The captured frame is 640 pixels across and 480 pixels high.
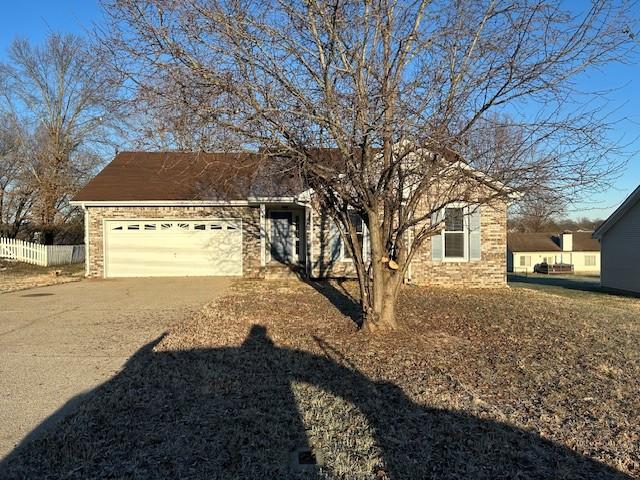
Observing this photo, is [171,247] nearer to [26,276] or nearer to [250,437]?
[26,276]

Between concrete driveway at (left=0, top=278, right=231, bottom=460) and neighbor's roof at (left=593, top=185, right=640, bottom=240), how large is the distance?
15678mm

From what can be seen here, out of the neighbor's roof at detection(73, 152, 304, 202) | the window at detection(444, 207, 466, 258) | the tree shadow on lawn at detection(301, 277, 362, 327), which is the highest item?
the neighbor's roof at detection(73, 152, 304, 202)

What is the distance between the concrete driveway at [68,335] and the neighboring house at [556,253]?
61981 millimetres

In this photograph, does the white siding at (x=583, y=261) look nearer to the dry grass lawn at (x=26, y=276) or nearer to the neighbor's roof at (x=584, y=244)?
the neighbor's roof at (x=584, y=244)

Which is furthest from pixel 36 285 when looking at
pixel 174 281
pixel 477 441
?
pixel 477 441

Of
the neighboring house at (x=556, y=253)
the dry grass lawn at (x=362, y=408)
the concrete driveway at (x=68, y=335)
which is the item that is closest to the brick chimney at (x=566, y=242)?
the neighboring house at (x=556, y=253)

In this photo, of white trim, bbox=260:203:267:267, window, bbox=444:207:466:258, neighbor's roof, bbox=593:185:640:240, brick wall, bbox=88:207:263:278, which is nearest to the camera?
window, bbox=444:207:466:258

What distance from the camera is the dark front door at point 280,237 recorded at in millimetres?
17234

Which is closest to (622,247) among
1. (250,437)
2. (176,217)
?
(176,217)

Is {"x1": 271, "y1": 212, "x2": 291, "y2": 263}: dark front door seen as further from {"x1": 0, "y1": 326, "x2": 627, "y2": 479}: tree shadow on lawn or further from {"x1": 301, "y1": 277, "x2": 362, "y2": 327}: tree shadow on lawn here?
{"x1": 0, "y1": 326, "x2": 627, "y2": 479}: tree shadow on lawn

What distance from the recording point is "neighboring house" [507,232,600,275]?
69438 mm

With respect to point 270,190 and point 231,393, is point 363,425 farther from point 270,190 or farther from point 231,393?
point 270,190

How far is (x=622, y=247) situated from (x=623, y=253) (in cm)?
31

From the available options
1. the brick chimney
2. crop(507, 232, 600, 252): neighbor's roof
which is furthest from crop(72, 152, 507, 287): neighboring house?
the brick chimney
